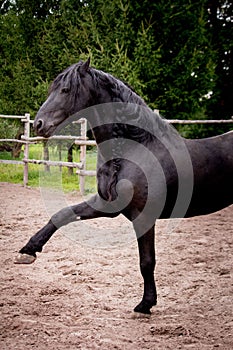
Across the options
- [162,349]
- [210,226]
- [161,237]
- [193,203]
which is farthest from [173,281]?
[210,226]

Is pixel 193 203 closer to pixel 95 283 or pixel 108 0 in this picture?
pixel 95 283

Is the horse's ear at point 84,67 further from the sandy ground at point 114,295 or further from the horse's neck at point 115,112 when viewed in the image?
the sandy ground at point 114,295

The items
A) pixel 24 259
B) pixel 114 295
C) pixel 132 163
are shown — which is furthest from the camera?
pixel 114 295

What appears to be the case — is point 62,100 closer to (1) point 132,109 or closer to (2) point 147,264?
(1) point 132,109

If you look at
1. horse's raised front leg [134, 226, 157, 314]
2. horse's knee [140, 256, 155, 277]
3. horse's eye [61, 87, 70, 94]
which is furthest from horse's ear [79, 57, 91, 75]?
horse's knee [140, 256, 155, 277]

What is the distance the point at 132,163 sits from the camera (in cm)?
257

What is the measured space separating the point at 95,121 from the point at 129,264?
185 centimetres

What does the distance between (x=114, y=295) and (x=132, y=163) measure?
45.5 inches

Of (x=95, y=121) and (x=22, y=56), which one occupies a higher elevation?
(x=22, y=56)

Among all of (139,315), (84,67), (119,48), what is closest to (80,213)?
(139,315)

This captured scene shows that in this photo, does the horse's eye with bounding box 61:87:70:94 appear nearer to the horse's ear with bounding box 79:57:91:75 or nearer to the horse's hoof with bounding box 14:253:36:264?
the horse's ear with bounding box 79:57:91:75

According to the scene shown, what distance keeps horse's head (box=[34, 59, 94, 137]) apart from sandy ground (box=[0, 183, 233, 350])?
3.97ft

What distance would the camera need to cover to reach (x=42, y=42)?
9883mm

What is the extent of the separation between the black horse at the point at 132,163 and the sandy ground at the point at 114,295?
293mm
